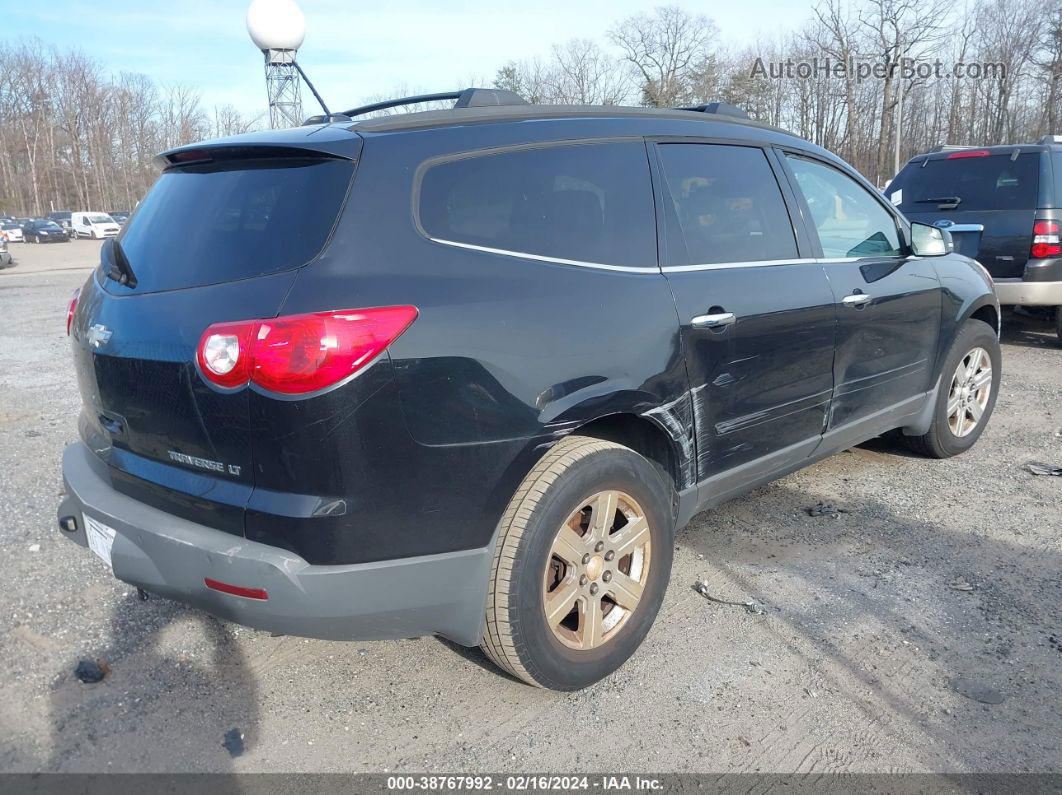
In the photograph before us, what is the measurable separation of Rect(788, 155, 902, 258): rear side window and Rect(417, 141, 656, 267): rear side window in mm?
1203

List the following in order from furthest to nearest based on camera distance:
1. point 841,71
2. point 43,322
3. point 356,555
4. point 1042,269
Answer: point 841,71 < point 43,322 < point 1042,269 < point 356,555

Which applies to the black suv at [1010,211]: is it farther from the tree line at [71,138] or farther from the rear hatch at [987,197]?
the tree line at [71,138]

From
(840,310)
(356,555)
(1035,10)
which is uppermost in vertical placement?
(1035,10)

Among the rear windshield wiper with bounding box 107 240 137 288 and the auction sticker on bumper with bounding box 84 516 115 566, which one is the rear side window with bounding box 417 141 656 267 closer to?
the rear windshield wiper with bounding box 107 240 137 288

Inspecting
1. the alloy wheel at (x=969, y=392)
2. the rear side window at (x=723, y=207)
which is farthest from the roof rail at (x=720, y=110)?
the alloy wheel at (x=969, y=392)

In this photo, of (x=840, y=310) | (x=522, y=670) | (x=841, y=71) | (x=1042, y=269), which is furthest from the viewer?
(x=841, y=71)

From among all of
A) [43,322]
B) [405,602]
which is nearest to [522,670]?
[405,602]

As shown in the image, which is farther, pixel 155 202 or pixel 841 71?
pixel 841 71

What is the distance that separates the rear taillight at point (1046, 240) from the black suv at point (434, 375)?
5554 millimetres

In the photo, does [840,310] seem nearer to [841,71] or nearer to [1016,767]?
[1016,767]

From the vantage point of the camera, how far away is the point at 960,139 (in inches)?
1535

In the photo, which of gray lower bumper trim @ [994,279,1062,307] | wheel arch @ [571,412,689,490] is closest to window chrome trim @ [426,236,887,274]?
wheel arch @ [571,412,689,490]

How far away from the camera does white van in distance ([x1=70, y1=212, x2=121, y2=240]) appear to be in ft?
Result: 153

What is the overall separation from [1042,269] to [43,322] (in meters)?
12.0
